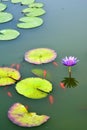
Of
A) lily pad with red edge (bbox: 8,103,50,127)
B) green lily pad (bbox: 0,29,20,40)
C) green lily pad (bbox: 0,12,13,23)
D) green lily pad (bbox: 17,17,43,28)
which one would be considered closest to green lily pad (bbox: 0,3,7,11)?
green lily pad (bbox: 0,12,13,23)

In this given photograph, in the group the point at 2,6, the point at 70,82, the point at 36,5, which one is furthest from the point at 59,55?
the point at 2,6

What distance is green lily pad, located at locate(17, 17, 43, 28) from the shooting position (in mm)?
2431

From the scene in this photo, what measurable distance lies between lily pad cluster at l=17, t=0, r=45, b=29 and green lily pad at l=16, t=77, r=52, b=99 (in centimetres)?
82

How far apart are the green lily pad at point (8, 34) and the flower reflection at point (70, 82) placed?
0.72m

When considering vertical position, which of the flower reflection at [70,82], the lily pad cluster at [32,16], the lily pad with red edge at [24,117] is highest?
the lily pad cluster at [32,16]

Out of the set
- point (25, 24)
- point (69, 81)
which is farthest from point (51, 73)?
point (25, 24)

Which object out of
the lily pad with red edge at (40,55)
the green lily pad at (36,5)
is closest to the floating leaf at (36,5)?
the green lily pad at (36,5)

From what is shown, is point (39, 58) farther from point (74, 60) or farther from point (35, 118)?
point (35, 118)

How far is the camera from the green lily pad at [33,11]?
2648 mm

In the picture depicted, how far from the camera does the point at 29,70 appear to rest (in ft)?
6.11

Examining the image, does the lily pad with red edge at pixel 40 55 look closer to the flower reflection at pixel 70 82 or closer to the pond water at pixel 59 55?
the pond water at pixel 59 55

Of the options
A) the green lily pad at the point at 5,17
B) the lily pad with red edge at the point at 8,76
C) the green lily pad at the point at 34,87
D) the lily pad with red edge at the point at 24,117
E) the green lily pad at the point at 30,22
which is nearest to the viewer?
the lily pad with red edge at the point at 24,117

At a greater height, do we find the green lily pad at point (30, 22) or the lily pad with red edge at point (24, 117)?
the green lily pad at point (30, 22)

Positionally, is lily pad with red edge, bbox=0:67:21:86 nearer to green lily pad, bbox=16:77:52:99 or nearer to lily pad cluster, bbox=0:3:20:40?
green lily pad, bbox=16:77:52:99
